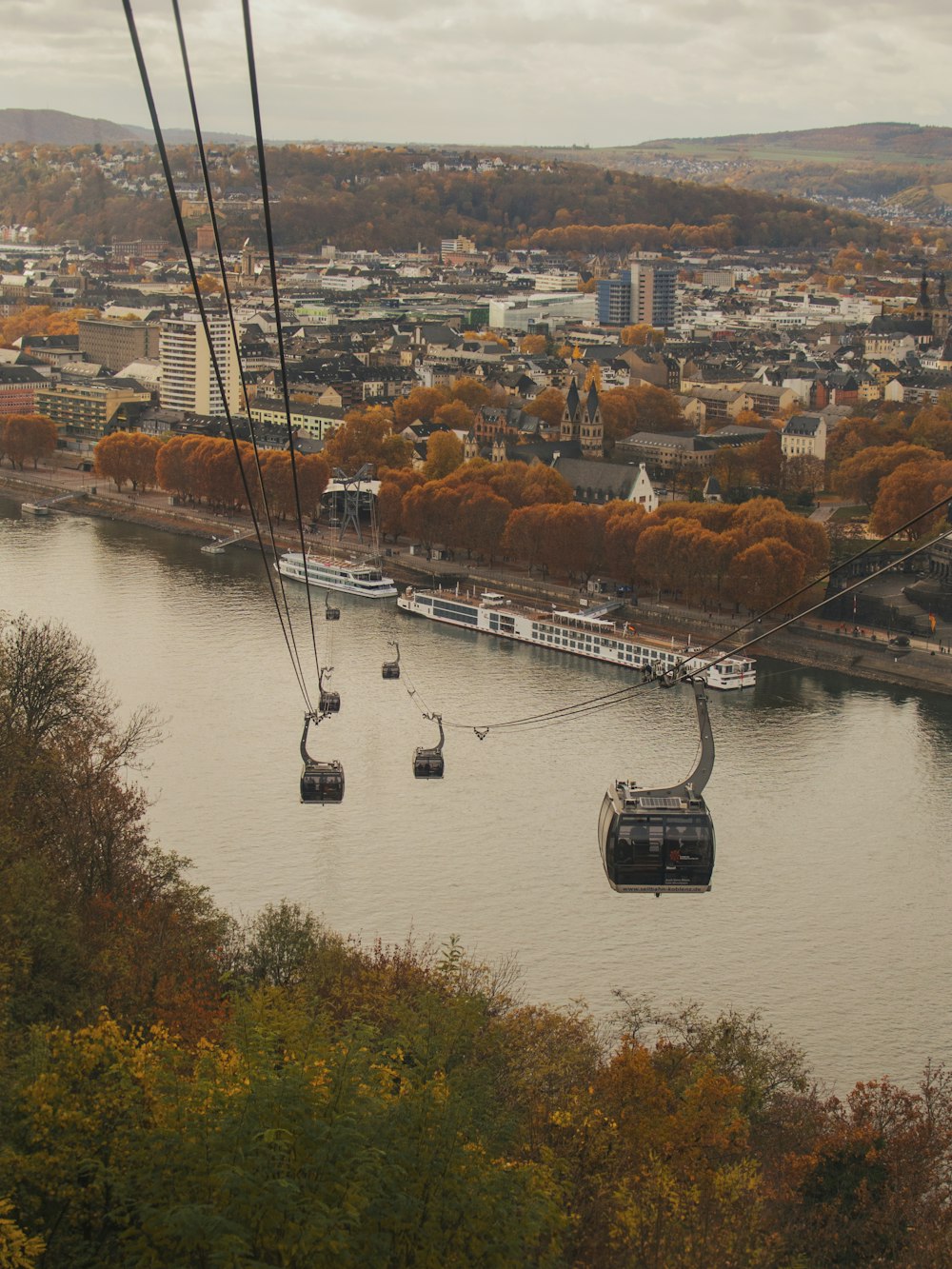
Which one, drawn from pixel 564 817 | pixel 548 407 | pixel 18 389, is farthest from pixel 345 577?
pixel 18 389

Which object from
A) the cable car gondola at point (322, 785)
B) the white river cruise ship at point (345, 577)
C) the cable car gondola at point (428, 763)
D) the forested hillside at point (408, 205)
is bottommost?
the white river cruise ship at point (345, 577)

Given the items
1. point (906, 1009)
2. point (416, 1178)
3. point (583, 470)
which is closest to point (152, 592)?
point (583, 470)

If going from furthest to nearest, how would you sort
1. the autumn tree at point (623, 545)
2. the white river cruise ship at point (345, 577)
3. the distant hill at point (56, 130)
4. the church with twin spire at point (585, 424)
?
the distant hill at point (56, 130) < the church with twin spire at point (585, 424) < the autumn tree at point (623, 545) < the white river cruise ship at point (345, 577)

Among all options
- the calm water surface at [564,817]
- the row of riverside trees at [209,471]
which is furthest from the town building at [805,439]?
the calm water surface at [564,817]

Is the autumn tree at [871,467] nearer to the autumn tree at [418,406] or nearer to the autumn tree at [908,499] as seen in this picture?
the autumn tree at [908,499]

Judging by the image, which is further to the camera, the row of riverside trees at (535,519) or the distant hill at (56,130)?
the distant hill at (56,130)

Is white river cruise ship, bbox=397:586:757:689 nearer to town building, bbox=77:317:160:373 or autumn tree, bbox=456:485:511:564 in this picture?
autumn tree, bbox=456:485:511:564

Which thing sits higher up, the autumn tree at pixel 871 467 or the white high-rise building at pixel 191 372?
the white high-rise building at pixel 191 372

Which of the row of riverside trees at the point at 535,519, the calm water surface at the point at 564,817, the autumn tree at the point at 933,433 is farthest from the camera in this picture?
the autumn tree at the point at 933,433
